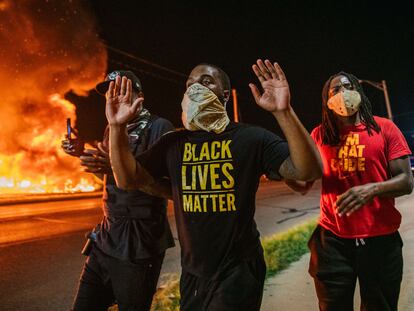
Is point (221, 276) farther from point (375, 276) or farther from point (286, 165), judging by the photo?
point (375, 276)

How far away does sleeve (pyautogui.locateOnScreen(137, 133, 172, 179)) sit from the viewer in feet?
7.41

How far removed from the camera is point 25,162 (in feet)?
85.3

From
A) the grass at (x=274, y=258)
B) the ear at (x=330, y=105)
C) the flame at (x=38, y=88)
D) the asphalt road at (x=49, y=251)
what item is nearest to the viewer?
the ear at (x=330, y=105)

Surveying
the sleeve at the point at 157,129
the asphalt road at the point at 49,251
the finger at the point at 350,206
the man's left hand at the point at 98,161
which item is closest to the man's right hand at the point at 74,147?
the man's left hand at the point at 98,161

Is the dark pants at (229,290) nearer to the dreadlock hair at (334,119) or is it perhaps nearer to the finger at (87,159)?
the finger at (87,159)

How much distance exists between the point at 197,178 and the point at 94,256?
3.67 feet

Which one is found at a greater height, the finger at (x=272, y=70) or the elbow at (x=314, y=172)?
the finger at (x=272, y=70)

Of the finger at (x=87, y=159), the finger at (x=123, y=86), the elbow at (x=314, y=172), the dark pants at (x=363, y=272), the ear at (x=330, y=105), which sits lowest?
the dark pants at (x=363, y=272)

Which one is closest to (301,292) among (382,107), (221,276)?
(221,276)

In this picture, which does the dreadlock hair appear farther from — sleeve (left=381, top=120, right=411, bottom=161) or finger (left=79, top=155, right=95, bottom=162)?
finger (left=79, top=155, right=95, bottom=162)

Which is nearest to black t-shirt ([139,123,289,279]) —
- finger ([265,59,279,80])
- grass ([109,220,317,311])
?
finger ([265,59,279,80])

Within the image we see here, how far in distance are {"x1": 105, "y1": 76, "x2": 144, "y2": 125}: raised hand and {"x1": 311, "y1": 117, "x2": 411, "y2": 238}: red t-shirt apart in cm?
136

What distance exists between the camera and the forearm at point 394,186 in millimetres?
2321

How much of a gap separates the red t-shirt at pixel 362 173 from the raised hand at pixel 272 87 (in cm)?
95
